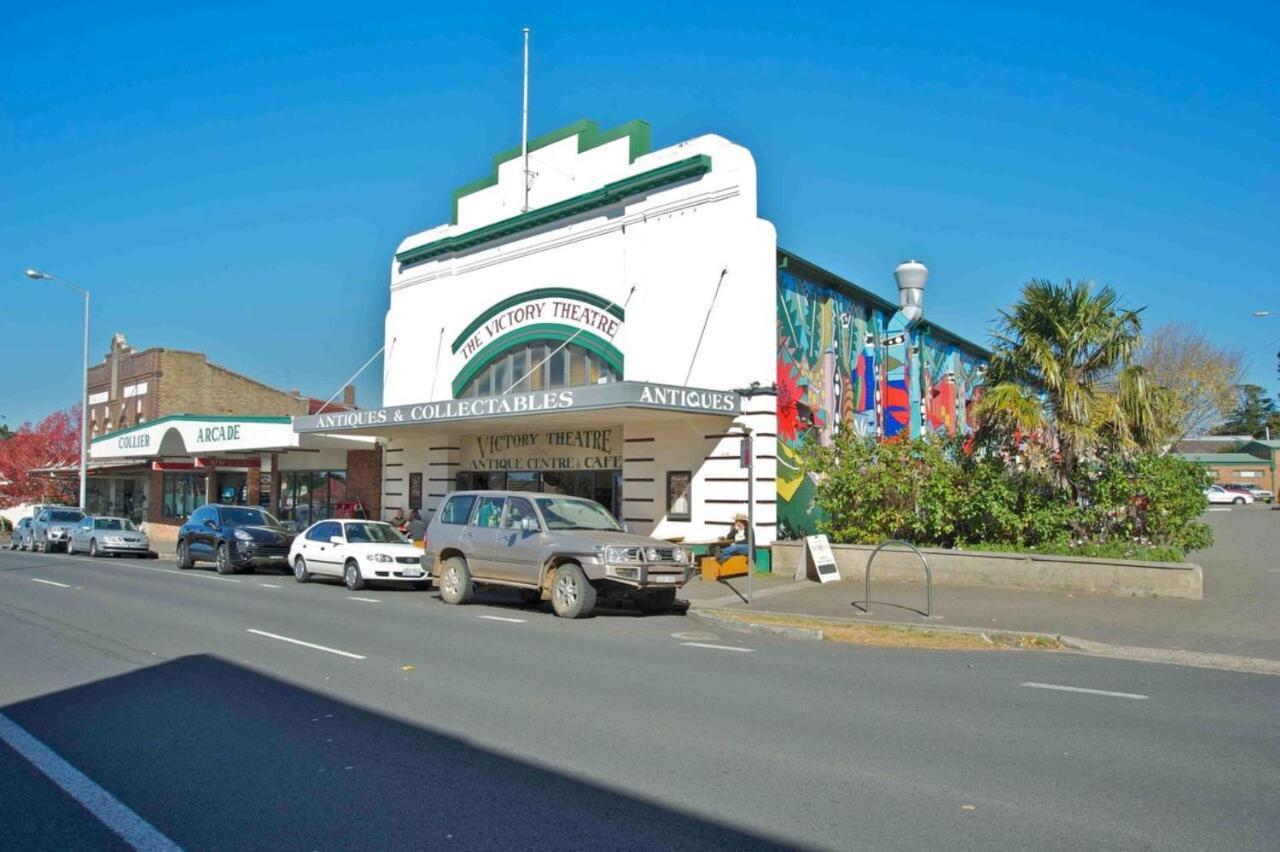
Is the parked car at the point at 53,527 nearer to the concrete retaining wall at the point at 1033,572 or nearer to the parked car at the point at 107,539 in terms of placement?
the parked car at the point at 107,539

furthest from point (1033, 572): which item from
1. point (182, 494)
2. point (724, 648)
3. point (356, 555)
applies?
point (182, 494)

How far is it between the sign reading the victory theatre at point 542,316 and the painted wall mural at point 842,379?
4.26 metres

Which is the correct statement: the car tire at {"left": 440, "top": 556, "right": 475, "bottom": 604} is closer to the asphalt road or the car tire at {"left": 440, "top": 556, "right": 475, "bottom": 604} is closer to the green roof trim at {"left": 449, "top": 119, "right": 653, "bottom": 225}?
the asphalt road

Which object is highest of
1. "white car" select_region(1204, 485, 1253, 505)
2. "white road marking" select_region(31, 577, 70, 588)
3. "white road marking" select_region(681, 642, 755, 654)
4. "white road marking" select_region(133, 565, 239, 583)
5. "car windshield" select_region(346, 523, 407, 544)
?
"white car" select_region(1204, 485, 1253, 505)

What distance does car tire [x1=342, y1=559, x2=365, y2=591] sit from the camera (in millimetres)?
20156

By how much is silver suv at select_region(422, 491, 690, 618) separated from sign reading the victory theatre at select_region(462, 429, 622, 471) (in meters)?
6.79

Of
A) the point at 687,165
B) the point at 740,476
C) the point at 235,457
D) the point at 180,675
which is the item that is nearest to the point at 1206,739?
the point at 180,675

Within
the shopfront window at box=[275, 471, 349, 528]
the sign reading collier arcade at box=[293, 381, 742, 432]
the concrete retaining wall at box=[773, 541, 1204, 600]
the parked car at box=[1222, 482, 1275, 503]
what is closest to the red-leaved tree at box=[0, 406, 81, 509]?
the shopfront window at box=[275, 471, 349, 528]

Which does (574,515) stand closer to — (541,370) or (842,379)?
(541,370)

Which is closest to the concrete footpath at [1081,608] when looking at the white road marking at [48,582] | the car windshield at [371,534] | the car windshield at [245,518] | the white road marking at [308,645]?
the white road marking at [308,645]

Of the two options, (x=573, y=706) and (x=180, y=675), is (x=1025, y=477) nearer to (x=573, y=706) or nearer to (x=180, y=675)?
(x=573, y=706)

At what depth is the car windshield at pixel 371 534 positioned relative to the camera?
21.0 m

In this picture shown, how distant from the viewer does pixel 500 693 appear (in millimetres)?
9016

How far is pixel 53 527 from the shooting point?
1346 inches
